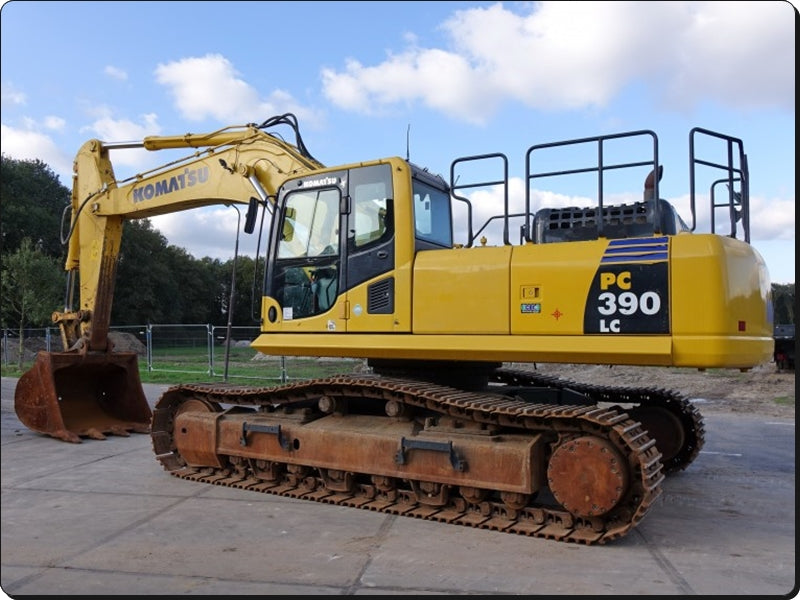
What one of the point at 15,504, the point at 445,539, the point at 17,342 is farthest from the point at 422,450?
the point at 17,342

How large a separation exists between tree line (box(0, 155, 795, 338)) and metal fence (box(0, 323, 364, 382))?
2.98ft

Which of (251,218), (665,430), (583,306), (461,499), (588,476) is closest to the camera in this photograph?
(588,476)

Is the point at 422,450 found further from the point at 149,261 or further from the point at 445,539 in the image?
the point at 149,261

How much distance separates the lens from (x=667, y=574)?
14.8ft

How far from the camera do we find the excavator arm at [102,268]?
8.49m

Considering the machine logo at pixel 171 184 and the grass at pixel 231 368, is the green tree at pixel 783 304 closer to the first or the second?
the grass at pixel 231 368

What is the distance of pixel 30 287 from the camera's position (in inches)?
793

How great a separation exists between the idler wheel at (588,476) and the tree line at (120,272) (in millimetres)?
18335

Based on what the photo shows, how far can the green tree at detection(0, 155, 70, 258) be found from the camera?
3619 cm

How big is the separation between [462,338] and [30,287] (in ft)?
60.0

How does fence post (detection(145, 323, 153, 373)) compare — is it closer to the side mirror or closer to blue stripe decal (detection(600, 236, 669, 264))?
the side mirror

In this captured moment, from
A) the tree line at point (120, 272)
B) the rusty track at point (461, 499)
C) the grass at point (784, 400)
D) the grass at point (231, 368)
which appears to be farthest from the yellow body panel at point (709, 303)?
the tree line at point (120, 272)

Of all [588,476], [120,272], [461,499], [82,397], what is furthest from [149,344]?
[120,272]

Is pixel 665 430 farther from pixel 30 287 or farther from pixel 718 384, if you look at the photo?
pixel 30 287
